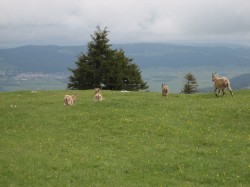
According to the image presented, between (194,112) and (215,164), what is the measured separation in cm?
1194

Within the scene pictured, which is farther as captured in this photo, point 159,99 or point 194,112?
point 159,99

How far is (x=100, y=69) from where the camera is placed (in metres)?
82.4

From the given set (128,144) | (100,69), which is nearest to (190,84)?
(100,69)

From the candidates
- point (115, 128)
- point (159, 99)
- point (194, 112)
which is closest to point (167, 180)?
point (115, 128)

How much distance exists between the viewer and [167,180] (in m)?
18.6

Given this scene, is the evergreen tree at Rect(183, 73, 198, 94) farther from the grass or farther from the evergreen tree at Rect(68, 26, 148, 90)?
the grass

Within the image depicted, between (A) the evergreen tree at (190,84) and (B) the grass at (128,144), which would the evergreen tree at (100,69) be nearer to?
(A) the evergreen tree at (190,84)

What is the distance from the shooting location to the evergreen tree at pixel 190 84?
353ft

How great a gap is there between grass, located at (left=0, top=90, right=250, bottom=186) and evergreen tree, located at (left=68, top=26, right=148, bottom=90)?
144 ft

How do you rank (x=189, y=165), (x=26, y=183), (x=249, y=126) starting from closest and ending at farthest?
(x=26, y=183), (x=189, y=165), (x=249, y=126)

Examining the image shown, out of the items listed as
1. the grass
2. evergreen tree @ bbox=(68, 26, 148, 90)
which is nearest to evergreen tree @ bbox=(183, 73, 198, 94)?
evergreen tree @ bbox=(68, 26, 148, 90)

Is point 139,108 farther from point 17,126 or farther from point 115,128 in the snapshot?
point 17,126

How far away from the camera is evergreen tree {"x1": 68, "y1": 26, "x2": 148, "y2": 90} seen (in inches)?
3209

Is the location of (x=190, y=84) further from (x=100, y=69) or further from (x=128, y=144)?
(x=128, y=144)
